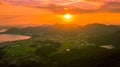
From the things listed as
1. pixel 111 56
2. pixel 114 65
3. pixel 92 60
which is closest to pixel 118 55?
pixel 111 56

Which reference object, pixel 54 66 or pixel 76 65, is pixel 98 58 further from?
pixel 54 66

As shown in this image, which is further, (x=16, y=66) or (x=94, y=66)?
(x=16, y=66)

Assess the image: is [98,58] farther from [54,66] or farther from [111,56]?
[54,66]

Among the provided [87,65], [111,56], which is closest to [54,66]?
[87,65]

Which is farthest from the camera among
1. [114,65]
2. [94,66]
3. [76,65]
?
[76,65]

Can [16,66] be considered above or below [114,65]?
below

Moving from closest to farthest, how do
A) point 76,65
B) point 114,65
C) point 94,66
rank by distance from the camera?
point 114,65 → point 94,66 → point 76,65

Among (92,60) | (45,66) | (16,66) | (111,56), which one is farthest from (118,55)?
(16,66)

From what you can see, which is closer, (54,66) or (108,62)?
(108,62)
